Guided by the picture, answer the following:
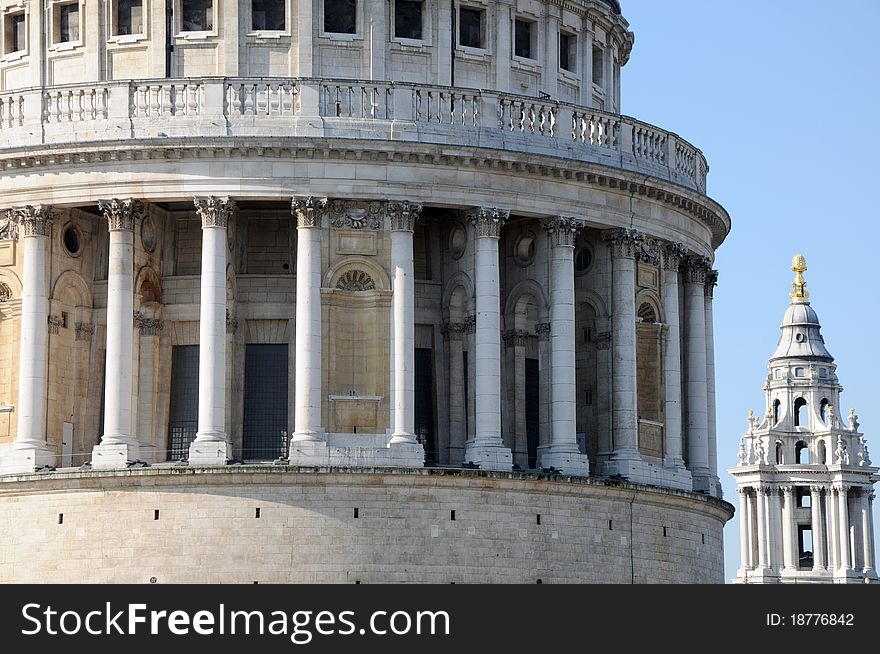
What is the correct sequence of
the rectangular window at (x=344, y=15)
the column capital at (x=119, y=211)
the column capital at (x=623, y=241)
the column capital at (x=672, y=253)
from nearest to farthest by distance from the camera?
the column capital at (x=119, y=211), the rectangular window at (x=344, y=15), the column capital at (x=623, y=241), the column capital at (x=672, y=253)

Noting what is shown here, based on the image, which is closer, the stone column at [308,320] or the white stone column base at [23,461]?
the stone column at [308,320]

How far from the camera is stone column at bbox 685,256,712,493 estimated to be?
75375 millimetres

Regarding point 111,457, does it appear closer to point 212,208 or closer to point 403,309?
point 212,208

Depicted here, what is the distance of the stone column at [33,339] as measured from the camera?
220ft

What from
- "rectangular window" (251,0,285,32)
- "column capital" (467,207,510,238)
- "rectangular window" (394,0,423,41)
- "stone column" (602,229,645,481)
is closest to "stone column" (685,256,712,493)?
"stone column" (602,229,645,481)

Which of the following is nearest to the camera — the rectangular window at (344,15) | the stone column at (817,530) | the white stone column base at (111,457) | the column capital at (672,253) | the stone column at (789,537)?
the white stone column base at (111,457)

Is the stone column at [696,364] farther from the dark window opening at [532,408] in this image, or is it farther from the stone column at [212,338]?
the stone column at [212,338]

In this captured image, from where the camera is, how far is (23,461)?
218 ft

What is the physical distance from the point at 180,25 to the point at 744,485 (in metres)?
105

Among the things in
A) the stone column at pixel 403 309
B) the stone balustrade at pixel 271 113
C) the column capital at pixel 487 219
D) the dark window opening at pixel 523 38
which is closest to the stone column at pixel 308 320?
the stone column at pixel 403 309

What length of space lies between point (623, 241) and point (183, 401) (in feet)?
43.4

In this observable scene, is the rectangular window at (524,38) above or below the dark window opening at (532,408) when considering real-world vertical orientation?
above

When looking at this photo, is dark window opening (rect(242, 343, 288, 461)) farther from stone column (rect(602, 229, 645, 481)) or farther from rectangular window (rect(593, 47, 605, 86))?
rectangular window (rect(593, 47, 605, 86))

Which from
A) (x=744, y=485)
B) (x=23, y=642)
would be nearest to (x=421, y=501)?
(x=23, y=642)
